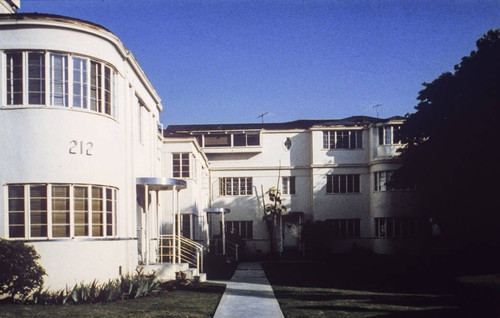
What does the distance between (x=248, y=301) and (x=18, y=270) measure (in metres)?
5.68

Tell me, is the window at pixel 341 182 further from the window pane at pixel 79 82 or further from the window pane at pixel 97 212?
the window pane at pixel 79 82

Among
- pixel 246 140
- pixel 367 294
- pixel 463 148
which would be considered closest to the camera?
pixel 367 294

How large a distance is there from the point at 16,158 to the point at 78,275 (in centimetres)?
338

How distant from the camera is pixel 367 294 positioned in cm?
1507

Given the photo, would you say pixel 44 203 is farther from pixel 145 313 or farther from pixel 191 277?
pixel 191 277

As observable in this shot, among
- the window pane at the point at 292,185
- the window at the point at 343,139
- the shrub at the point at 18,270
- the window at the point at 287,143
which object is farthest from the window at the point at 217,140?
the shrub at the point at 18,270

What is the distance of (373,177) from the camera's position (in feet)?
122

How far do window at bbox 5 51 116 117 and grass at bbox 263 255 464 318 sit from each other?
7.70 m

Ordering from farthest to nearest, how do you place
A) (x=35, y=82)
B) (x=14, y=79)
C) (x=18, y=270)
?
(x=35, y=82) < (x=14, y=79) < (x=18, y=270)

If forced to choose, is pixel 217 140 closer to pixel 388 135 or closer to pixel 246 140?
pixel 246 140

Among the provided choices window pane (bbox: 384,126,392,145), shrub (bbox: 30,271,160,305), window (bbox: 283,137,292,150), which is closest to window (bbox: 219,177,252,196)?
window (bbox: 283,137,292,150)

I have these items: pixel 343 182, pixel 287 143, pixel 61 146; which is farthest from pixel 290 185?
pixel 61 146

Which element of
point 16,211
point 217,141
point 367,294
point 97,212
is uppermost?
point 217,141

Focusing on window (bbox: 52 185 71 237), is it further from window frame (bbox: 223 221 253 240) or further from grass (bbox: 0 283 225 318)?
window frame (bbox: 223 221 253 240)
